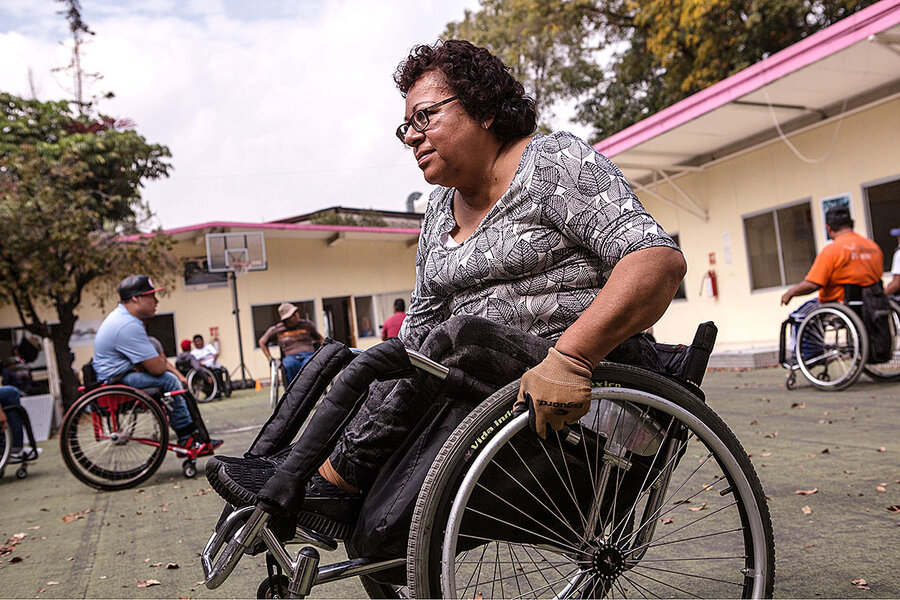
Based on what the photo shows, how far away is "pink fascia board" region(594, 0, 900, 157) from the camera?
27.5 feet

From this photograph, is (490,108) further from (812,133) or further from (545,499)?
(812,133)

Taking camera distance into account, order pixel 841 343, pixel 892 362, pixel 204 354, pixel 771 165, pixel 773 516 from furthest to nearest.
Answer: pixel 204 354, pixel 771 165, pixel 892 362, pixel 841 343, pixel 773 516

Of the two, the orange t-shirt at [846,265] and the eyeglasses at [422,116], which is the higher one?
the eyeglasses at [422,116]

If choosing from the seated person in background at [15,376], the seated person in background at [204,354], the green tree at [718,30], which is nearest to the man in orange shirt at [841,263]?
the green tree at [718,30]

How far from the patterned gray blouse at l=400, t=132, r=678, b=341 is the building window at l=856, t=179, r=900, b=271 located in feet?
34.3

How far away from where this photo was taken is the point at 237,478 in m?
1.69

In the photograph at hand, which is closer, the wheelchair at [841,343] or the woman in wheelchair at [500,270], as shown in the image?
the woman in wheelchair at [500,270]

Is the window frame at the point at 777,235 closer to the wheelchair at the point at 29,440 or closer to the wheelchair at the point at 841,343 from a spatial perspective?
the wheelchair at the point at 841,343

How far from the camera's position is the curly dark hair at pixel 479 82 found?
2.06 m

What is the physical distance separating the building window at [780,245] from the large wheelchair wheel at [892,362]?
4.91 m

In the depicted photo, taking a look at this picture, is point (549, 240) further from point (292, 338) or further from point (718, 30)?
point (718, 30)

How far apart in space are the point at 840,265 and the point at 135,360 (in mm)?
6021

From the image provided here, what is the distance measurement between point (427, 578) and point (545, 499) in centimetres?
36

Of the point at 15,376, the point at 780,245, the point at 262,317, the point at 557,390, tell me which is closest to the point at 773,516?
the point at 557,390
